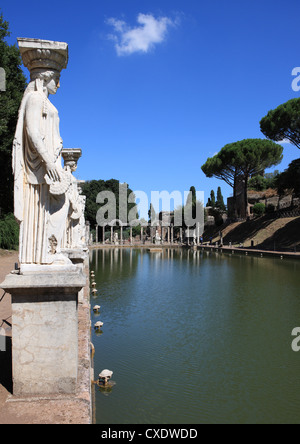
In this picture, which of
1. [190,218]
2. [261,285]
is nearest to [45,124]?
[261,285]

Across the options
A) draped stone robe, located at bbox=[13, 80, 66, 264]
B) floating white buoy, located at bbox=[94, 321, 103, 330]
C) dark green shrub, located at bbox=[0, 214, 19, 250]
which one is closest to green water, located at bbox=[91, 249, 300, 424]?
floating white buoy, located at bbox=[94, 321, 103, 330]

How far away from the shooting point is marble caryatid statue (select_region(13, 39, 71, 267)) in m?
3.54

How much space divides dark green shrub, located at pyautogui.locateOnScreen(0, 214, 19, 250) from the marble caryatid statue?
17.5 metres

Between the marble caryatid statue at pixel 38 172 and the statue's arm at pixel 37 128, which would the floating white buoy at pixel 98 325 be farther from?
the statue's arm at pixel 37 128

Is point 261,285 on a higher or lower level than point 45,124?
lower

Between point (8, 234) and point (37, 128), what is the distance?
18.1m

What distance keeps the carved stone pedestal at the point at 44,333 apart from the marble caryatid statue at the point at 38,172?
0.36 meters

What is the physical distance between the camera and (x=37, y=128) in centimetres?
349

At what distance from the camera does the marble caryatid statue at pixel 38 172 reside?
3.54 meters

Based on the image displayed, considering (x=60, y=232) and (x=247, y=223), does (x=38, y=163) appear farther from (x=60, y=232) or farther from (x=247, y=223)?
(x=247, y=223)

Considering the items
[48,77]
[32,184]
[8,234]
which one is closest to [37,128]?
[32,184]

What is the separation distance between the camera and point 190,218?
51344mm
